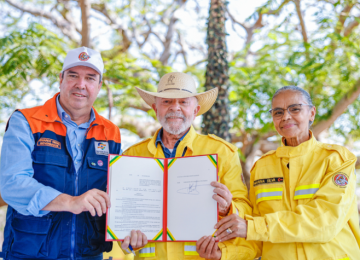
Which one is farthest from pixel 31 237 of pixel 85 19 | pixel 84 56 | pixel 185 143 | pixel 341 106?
pixel 341 106

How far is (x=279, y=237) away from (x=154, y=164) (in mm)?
1160

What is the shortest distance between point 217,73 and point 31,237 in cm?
364

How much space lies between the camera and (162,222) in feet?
8.94

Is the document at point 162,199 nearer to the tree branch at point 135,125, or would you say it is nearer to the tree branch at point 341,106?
the tree branch at point 341,106

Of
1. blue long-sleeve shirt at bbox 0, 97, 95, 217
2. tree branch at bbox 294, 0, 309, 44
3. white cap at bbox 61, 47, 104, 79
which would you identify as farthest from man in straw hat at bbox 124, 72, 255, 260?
tree branch at bbox 294, 0, 309, 44

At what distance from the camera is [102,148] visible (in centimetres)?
315

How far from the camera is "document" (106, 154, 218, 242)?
2639mm

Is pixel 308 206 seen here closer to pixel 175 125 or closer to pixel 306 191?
pixel 306 191

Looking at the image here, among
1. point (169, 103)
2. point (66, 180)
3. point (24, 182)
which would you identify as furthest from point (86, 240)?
point (169, 103)

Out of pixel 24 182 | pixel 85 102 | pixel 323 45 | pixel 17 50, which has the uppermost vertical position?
pixel 323 45

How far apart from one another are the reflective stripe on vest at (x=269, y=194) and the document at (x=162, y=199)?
54 centimetres

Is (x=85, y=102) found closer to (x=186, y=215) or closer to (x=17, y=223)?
(x=17, y=223)

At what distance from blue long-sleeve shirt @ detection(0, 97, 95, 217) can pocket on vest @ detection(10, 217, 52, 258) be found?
162mm

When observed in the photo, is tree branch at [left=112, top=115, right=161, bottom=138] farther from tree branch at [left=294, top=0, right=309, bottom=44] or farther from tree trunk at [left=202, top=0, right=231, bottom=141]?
tree branch at [left=294, top=0, right=309, bottom=44]
